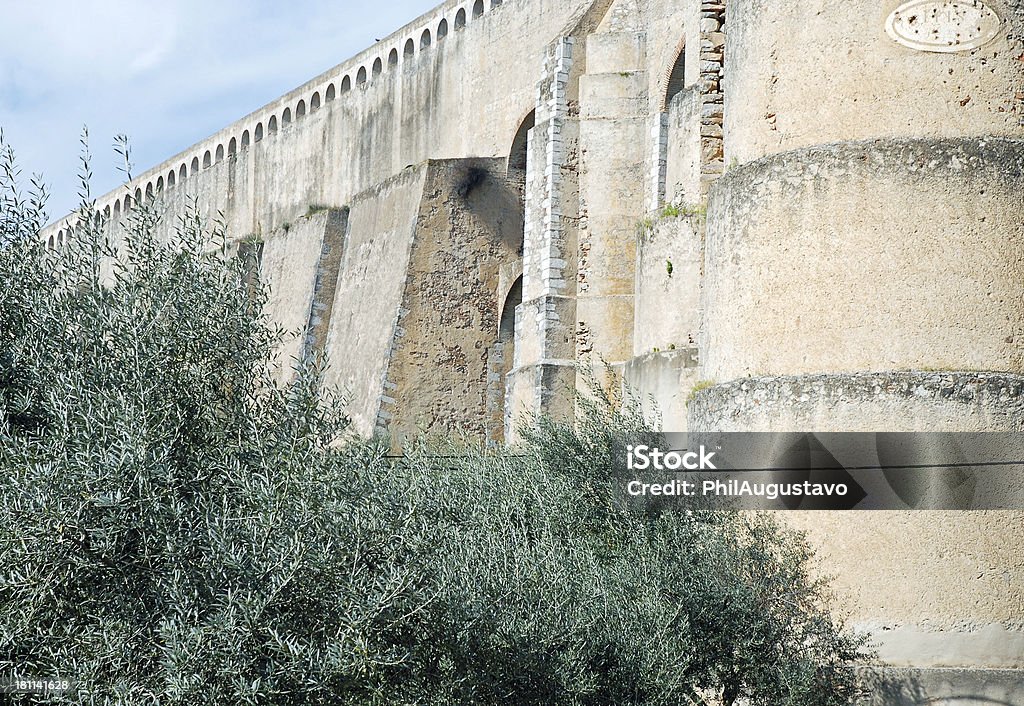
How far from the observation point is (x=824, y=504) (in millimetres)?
9492

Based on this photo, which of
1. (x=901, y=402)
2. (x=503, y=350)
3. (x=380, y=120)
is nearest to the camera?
(x=901, y=402)

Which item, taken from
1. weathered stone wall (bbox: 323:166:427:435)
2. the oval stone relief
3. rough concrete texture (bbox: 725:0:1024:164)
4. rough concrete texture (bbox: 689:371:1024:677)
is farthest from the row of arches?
rough concrete texture (bbox: 689:371:1024:677)

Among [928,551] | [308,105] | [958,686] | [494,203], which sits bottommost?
[958,686]

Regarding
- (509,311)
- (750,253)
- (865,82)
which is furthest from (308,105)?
(865,82)

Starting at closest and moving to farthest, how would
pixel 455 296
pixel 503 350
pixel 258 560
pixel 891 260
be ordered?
pixel 258 560 < pixel 891 260 < pixel 503 350 < pixel 455 296

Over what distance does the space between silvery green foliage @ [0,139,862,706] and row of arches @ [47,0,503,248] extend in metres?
12.3

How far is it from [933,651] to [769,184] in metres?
3.10

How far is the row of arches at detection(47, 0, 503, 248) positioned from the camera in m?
23.1

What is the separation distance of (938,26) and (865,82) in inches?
22.6

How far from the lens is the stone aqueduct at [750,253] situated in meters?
9.34

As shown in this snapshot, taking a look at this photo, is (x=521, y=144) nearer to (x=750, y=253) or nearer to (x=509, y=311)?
(x=509, y=311)

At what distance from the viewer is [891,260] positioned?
9609 mm

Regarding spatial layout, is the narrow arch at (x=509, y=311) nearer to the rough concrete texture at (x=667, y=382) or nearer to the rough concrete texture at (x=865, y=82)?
the rough concrete texture at (x=667, y=382)

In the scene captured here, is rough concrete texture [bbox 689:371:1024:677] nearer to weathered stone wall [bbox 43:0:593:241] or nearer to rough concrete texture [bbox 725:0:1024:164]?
rough concrete texture [bbox 725:0:1024:164]
